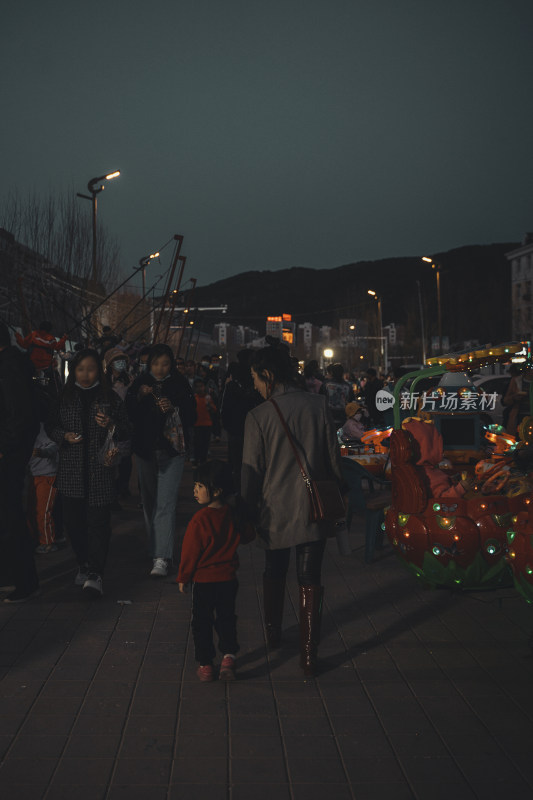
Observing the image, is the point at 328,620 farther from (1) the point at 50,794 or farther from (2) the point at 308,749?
(1) the point at 50,794

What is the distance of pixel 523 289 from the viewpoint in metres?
93.5

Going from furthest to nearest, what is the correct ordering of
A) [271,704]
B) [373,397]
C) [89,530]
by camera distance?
[373,397], [89,530], [271,704]

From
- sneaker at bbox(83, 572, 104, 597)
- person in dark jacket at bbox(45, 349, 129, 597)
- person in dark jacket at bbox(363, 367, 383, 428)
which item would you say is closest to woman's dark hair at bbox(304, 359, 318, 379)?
person in dark jacket at bbox(363, 367, 383, 428)

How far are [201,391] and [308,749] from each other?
13303mm

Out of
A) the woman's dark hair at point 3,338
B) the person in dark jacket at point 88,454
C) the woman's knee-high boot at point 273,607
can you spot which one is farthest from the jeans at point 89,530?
the woman's knee-high boot at point 273,607

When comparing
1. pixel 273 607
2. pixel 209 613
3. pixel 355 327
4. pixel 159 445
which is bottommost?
pixel 273 607

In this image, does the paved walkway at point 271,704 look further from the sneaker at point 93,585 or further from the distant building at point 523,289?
the distant building at point 523,289

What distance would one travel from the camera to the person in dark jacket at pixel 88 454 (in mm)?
6805

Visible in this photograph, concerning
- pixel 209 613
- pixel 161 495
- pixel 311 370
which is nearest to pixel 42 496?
pixel 161 495

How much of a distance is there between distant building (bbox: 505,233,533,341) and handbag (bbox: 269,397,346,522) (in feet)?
278

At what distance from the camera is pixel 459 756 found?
3.84 m

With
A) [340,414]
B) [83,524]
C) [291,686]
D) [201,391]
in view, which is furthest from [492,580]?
[201,391]

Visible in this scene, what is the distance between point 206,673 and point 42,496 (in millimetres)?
4128

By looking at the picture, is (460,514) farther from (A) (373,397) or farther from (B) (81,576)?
(A) (373,397)
